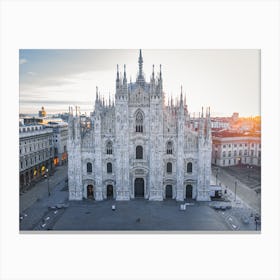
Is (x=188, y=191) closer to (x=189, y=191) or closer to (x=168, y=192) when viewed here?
(x=189, y=191)

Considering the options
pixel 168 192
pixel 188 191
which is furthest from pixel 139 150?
pixel 188 191

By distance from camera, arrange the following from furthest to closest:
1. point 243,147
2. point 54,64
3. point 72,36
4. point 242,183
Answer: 1. point 243,147
2. point 242,183
3. point 54,64
4. point 72,36

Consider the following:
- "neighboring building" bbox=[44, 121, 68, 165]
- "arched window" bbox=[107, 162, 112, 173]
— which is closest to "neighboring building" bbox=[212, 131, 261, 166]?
"arched window" bbox=[107, 162, 112, 173]

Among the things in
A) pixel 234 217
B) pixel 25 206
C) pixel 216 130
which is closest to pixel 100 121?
pixel 25 206

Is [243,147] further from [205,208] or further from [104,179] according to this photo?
[104,179]

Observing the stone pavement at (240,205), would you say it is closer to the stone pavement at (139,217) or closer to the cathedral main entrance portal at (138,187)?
the stone pavement at (139,217)
